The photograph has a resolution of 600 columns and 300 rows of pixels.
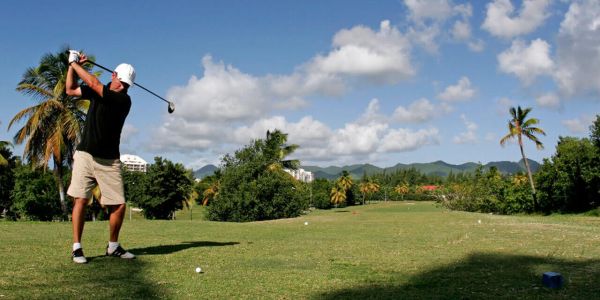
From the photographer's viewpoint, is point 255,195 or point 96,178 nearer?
point 96,178

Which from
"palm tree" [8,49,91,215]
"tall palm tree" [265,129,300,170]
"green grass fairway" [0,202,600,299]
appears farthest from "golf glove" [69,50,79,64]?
"tall palm tree" [265,129,300,170]

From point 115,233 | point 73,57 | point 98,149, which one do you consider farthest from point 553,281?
point 73,57

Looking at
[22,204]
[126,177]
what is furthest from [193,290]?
[126,177]

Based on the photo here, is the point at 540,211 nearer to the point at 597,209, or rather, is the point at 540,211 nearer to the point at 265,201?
the point at 597,209

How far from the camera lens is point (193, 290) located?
190 inches

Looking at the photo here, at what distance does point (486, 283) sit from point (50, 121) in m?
27.2

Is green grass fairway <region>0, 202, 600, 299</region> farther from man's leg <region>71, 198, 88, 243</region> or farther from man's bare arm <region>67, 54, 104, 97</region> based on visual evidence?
→ man's bare arm <region>67, 54, 104, 97</region>

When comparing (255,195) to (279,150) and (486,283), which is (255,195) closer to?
(279,150)

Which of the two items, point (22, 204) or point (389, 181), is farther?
point (389, 181)

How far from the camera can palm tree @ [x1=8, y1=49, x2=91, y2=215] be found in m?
26.6

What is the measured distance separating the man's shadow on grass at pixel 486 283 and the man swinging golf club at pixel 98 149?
146 inches

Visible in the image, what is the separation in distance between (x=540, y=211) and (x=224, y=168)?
31992 millimetres

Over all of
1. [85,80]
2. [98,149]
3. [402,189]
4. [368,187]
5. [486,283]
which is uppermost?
[368,187]

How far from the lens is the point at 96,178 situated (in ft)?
22.9
